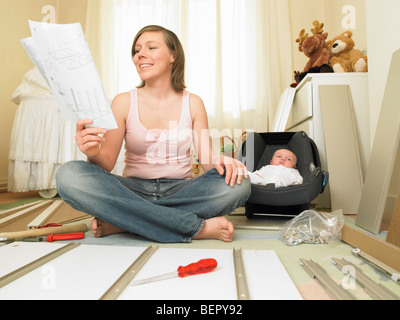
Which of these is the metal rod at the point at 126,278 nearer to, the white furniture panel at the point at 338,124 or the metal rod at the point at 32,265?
the metal rod at the point at 32,265

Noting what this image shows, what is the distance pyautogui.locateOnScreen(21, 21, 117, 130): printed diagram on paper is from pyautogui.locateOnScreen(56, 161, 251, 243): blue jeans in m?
Answer: 0.29

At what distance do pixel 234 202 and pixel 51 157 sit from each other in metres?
A: 1.78

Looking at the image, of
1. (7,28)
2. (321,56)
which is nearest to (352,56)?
(321,56)

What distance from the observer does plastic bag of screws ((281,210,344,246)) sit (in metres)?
1.02

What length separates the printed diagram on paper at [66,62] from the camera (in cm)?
69

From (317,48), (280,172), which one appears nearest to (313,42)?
(317,48)

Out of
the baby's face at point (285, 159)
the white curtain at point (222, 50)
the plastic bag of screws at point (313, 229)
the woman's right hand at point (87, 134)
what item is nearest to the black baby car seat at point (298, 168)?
the baby's face at point (285, 159)

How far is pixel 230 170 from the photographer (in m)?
1.01

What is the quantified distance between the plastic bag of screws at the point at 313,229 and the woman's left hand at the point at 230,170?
26 centimetres

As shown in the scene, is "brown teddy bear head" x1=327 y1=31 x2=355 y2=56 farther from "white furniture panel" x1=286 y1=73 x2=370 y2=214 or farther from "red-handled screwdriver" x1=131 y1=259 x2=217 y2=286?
"red-handled screwdriver" x1=131 y1=259 x2=217 y2=286

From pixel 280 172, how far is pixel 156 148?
0.69 metres

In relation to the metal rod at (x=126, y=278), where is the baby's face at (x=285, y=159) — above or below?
above

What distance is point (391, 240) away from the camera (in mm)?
991
